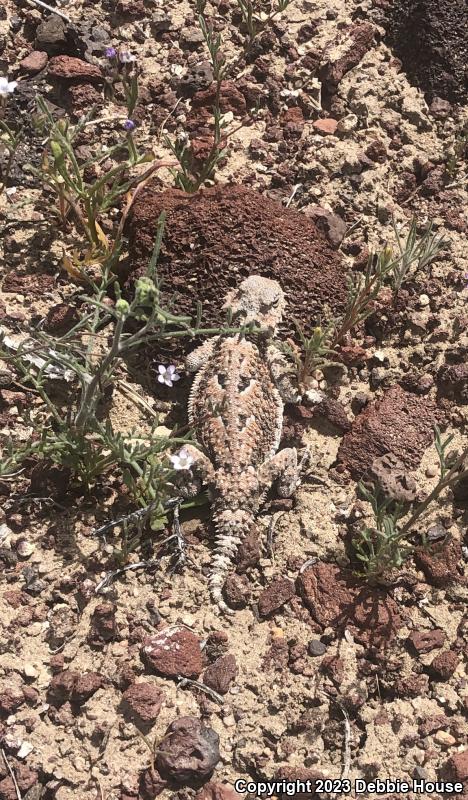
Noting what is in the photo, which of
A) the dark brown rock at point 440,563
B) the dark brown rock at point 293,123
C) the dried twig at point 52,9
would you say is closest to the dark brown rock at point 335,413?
the dark brown rock at point 440,563

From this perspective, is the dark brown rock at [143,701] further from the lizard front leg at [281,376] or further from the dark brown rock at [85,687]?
the lizard front leg at [281,376]

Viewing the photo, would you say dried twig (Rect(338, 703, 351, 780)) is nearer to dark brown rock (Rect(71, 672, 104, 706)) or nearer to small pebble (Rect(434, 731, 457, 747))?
small pebble (Rect(434, 731, 457, 747))

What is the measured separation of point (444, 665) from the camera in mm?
3801

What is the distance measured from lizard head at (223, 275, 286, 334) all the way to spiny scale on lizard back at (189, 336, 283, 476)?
6.7 inches

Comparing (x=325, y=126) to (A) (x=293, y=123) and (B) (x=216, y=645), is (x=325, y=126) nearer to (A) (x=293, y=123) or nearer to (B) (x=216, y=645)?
(A) (x=293, y=123)

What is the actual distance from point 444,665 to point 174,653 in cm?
153

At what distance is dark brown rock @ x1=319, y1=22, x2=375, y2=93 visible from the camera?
574 cm

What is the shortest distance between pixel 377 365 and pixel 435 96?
2.66 metres

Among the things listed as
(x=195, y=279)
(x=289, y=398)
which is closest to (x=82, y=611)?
(x=289, y=398)

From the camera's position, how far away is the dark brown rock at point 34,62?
535 centimetres

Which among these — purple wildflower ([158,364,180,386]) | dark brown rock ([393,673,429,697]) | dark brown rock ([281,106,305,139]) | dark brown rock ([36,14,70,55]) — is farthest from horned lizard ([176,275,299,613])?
dark brown rock ([36,14,70,55])

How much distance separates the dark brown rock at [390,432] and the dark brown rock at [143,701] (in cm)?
182

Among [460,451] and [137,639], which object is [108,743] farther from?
[460,451]

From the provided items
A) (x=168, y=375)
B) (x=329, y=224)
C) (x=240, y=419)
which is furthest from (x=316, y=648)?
(x=329, y=224)
